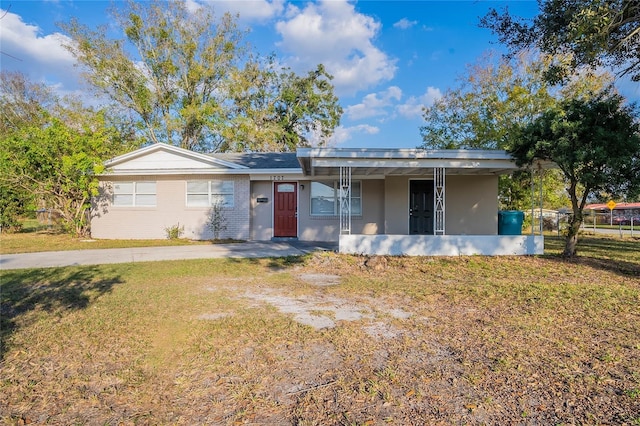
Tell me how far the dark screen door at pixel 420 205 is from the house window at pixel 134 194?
9.97 metres

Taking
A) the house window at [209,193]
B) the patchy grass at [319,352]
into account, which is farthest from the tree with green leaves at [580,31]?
the house window at [209,193]

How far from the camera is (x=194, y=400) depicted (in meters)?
2.85

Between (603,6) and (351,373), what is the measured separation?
27.6ft

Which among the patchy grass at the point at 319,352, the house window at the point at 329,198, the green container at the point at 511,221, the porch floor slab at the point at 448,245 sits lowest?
the patchy grass at the point at 319,352

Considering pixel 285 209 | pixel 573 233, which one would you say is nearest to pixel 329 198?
pixel 285 209

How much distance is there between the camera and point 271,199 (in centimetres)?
1423

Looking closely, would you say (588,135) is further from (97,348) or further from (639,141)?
(97,348)

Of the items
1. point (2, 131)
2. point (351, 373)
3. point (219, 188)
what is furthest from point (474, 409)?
point (2, 131)

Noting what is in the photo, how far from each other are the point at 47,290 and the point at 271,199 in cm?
862

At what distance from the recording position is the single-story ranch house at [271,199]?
1364cm

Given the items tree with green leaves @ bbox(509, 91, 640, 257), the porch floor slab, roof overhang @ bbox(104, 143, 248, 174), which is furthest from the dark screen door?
roof overhang @ bbox(104, 143, 248, 174)

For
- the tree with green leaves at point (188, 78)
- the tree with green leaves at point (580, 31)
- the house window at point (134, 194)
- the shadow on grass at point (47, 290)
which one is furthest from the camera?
the tree with green leaves at point (188, 78)

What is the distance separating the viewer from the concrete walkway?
9.01 metres

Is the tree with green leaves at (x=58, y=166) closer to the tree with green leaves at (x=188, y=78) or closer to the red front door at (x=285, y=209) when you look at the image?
the red front door at (x=285, y=209)
